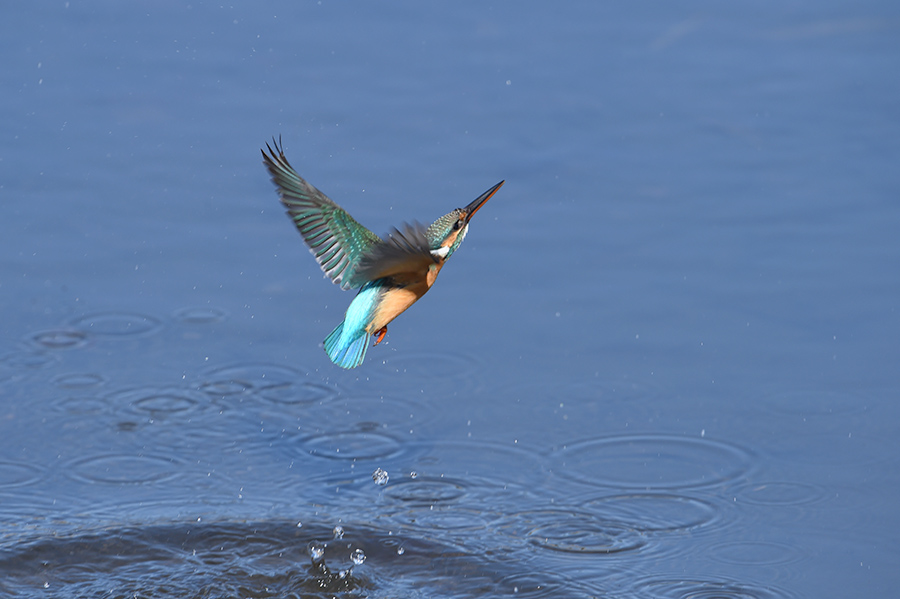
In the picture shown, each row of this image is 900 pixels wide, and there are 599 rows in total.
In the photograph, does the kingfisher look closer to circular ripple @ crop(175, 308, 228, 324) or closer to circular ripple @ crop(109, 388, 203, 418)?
circular ripple @ crop(109, 388, 203, 418)

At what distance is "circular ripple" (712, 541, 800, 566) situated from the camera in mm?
4309

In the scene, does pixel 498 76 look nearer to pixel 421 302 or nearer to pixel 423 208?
pixel 423 208

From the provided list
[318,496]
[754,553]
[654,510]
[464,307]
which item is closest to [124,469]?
[318,496]

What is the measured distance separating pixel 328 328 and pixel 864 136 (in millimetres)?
3268

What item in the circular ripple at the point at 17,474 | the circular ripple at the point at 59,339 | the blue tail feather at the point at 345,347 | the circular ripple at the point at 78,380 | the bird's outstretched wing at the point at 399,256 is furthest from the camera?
the circular ripple at the point at 59,339

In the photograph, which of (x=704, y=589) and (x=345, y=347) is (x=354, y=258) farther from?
(x=704, y=589)

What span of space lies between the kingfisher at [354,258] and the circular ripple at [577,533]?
2.98 feet

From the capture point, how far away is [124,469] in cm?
486

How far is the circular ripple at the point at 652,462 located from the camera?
15.7ft

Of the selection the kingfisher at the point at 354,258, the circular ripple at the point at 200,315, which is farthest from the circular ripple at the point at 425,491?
the circular ripple at the point at 200,315

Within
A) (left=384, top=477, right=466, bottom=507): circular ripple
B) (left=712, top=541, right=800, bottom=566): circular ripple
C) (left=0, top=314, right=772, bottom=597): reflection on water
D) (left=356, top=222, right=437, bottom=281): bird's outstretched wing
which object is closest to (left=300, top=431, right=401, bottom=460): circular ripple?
(left=0, top=314, right=772, bottom=597): reflection on water

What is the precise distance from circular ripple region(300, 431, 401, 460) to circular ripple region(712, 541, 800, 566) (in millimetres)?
1340

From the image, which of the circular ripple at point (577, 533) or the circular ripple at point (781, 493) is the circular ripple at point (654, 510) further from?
the circular ripple at point (781, 493)

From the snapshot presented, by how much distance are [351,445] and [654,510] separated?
1.23m
